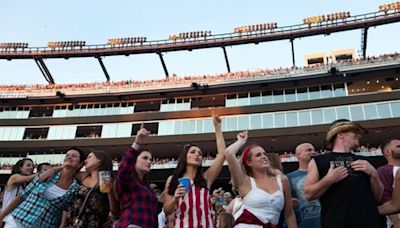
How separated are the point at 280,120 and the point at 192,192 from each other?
24.3 meters

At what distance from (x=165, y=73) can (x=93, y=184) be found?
122 feet

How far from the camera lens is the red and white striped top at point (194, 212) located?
3.71m

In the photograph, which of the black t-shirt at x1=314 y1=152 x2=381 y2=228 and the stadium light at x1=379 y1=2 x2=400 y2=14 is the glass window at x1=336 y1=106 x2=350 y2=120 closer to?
the stadium light at x1=379 y1=2 x2=400 y2=14

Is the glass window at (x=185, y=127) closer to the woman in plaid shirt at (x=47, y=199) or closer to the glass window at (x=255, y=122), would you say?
the glass window at (x=255, y=122)

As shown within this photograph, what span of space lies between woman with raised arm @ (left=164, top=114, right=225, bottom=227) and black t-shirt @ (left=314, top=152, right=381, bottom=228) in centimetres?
123

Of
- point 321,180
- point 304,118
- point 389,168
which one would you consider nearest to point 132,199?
point 321,180

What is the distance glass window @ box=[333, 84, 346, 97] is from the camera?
2791cm

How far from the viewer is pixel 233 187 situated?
13.1ft

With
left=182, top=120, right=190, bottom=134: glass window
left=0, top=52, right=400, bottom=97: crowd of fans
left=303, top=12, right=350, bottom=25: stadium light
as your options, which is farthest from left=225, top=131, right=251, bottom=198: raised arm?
left=303, top=12, right=350, bottom=25: stadium light

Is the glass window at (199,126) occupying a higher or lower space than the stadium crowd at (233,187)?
higher

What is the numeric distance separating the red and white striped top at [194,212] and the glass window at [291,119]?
78.2 ft

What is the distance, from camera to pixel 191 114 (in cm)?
3005

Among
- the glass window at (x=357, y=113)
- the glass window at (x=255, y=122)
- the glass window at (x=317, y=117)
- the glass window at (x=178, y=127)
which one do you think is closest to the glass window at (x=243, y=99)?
the glass window at (x=255, y=122)

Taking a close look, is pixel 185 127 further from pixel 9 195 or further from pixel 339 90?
pixel 9 195
